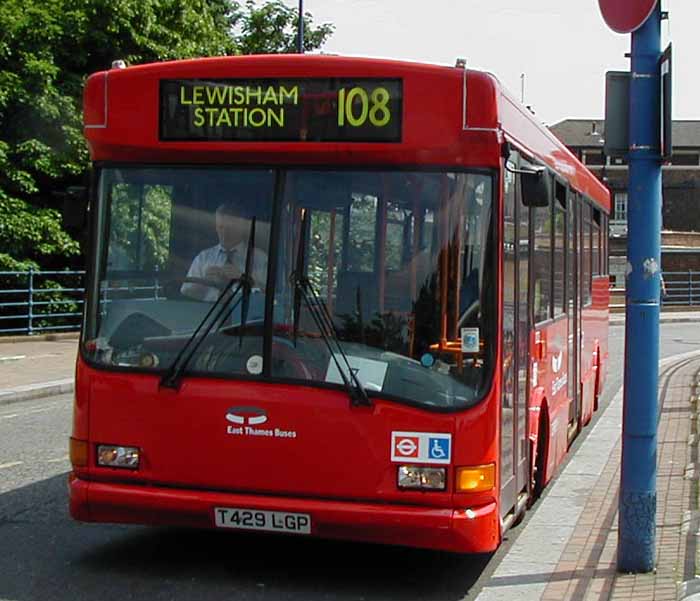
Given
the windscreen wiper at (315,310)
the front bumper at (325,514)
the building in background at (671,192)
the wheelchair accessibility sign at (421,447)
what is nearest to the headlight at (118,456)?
the front bumper at (325,514)

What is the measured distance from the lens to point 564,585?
6938mm

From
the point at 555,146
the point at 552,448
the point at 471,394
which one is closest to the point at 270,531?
the point at 471,394

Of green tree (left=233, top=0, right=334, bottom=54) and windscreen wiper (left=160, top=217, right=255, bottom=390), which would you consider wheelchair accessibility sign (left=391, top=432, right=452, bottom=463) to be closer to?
windscreen wiper (left=160, top=217, right=255, bottom=390)

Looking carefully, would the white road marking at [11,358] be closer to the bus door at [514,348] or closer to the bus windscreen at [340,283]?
the bus door at [514,348]

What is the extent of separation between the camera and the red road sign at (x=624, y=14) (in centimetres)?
682

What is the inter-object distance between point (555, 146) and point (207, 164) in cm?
376

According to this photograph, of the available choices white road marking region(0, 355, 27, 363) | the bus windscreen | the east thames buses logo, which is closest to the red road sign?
the bus windscreen

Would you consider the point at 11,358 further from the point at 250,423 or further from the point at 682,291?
the point at 682,291

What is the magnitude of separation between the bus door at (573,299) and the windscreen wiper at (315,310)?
444 centimetres

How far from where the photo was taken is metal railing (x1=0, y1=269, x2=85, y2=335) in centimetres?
2562

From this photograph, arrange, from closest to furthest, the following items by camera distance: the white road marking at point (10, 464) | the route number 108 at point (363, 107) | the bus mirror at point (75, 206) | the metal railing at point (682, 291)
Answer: the route number 108 at point (363, 107)
the bus mirror at point (75, 206)
the white road marking at point (10, 464)
the metal railing at point (682, 291)

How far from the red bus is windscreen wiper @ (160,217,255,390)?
11mm

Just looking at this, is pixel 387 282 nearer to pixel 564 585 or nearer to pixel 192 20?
pixel 564 585

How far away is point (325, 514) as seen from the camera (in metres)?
6.56
